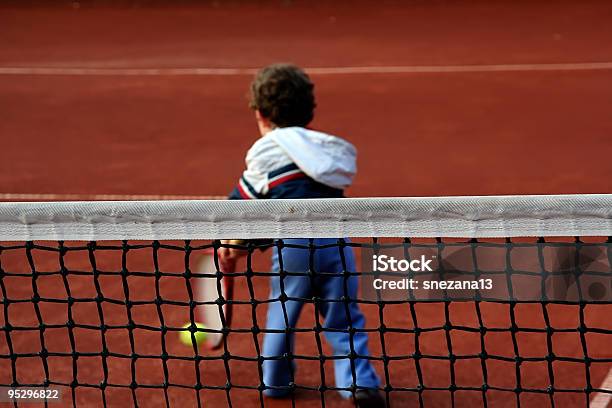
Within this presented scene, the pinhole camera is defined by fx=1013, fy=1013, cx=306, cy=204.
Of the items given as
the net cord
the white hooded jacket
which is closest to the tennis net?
the net cord

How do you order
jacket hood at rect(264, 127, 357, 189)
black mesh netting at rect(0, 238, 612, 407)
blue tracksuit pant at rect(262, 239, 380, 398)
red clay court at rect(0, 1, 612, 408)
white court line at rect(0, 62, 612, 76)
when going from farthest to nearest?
white court line at rect(0, 62, 612, 76) < red clay court at rect(0, 1, 612, 408) < blue tracksuit pant at rect(262, 239, 380, 398) < jacket hood at rect(264, 127, 357, 189) < black mesh netting at rect(0, 238, 612, 407)

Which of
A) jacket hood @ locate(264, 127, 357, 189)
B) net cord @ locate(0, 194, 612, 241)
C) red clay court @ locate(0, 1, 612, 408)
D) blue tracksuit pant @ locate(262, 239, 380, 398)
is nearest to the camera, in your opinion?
net cord @ locate(0, 194, 612, 241)

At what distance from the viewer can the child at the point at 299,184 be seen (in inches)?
151

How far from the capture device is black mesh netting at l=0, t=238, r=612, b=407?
351 cm

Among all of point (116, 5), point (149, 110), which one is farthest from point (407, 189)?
point (116, 5)

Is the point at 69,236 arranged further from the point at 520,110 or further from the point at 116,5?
the point at 116,5

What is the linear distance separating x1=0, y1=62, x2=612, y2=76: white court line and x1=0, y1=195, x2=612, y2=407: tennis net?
5343mm

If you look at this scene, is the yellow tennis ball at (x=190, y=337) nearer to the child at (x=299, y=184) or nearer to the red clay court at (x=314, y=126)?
the red clay court at (x=314, y=126)

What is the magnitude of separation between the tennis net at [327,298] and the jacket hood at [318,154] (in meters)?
0.25

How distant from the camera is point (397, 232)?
3109mm

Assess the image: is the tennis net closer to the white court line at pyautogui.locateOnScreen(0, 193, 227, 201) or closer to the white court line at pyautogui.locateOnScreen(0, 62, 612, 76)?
the white court line at pyautogui.locateOnScreen(0, 193, 227, 201)

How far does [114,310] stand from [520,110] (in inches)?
201

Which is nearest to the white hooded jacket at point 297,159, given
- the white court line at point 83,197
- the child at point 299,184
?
the child at point 299,184

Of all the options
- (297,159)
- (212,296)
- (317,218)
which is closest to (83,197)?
(212,296)
